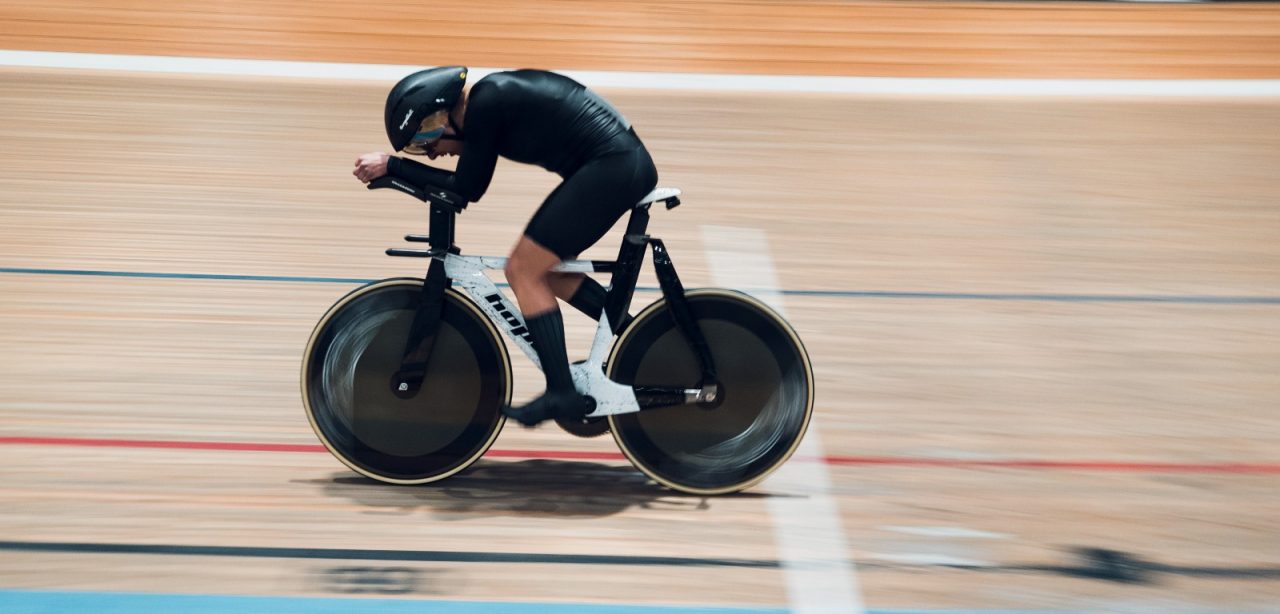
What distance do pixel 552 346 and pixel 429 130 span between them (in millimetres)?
597

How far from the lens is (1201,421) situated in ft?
13.1

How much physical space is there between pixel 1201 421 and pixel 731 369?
66.9 inches

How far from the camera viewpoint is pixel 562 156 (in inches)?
123

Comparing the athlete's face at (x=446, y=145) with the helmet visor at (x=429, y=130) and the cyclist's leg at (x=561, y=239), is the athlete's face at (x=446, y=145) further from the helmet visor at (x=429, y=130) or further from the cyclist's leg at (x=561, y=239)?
the cyclist's leg at (x=561, y=239)

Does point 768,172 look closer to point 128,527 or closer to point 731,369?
point 731,369

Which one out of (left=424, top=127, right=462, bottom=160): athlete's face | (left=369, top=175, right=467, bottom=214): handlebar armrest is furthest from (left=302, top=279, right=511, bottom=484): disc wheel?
(left=424, top=127, right=462, bottom=160): athlete's face

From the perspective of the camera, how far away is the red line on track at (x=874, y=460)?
358 centimetres

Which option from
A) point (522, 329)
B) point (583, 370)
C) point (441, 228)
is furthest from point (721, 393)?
point (441, 228)

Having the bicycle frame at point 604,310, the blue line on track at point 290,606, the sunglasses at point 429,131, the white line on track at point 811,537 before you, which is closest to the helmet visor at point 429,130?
the sunglasses at point 429,131

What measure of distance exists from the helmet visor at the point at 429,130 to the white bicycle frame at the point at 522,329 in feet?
0.93

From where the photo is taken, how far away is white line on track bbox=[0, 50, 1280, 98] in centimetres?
782

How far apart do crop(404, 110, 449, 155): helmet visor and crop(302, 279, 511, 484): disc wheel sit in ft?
1.12

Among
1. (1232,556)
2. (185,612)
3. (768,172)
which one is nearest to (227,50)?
(768,172)

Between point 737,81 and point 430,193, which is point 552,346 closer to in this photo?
point 430,193
